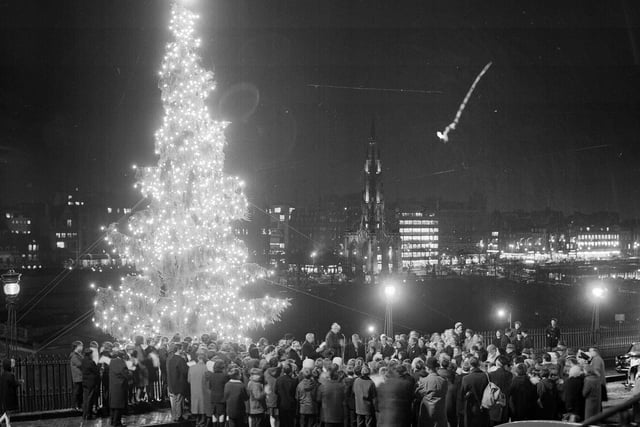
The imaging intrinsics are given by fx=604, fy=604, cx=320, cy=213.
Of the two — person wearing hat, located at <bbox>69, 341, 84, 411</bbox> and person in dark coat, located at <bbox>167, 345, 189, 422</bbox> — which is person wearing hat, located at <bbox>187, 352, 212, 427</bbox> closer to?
person in dark coat, located at <bbox>167, 345, 189, 422</bbox>

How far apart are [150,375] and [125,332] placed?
4.72 metres

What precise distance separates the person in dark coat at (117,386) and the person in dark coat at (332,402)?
368 cm

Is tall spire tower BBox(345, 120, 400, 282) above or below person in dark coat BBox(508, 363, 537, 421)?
above

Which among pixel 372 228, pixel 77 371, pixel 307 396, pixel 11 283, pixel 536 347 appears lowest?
pixel 536 347

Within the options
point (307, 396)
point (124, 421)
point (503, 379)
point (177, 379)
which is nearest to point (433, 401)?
point (503, 379)

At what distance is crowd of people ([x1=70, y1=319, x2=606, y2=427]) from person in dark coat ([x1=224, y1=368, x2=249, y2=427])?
2cm

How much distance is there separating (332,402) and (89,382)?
15.5 ft

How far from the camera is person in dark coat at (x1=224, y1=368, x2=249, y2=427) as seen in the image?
958 cm

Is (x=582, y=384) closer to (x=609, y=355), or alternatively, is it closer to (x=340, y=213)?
(x=609, y=355)

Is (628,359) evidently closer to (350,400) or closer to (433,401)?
(433,401)

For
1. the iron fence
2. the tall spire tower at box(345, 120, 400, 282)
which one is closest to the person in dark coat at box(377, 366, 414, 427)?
the iron fence

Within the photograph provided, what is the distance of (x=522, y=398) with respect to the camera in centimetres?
944

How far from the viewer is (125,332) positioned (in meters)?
16.4

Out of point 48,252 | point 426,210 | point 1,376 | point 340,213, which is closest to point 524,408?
point 1,376
